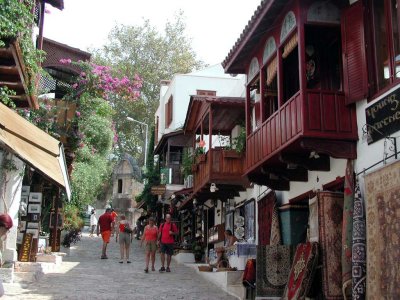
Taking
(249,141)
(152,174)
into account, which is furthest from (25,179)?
(152,174)

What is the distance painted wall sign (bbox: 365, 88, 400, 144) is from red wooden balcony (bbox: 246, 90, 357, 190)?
54 centimetres

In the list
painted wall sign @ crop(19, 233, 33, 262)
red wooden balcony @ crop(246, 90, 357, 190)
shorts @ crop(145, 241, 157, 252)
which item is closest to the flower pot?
shorts @ crop(145, 241, 157, 252)

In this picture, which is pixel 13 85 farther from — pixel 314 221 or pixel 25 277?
pixel 314 221

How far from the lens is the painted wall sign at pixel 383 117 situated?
305 inches

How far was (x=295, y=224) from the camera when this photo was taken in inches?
472

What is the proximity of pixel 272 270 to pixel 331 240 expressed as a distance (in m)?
2.13

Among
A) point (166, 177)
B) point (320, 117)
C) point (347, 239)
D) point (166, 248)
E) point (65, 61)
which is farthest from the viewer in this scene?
point (166, 177)

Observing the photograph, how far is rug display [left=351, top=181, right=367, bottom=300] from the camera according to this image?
313 inches

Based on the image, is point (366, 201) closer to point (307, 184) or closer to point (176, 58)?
point (307, 184)

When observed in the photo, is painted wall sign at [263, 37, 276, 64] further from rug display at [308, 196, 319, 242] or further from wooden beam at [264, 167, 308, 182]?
rug display at [308, 196, 319, 242]

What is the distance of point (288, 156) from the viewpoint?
10.3 m

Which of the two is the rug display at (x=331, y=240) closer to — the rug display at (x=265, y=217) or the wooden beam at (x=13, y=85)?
the rug display at (x=265, y=217)

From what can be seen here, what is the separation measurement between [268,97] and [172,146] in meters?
14.9

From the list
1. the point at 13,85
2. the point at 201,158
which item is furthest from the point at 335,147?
the point at 201,158
